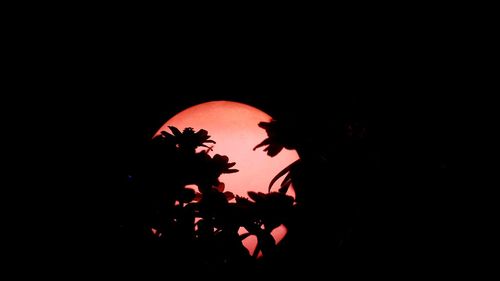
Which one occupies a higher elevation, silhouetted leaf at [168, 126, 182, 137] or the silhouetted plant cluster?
silhouetted leaf at [168, 126, 182, 137]

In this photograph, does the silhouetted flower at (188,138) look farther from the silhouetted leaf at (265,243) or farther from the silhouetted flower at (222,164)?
the silhouetted leaf at (265,243)

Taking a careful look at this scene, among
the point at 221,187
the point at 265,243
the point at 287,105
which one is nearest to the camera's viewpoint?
the point at 265,243

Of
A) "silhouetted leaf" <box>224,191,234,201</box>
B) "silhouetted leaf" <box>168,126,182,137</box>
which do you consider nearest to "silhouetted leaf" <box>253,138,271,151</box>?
"silhouetted leaf" <box>224,191,234,201</box>

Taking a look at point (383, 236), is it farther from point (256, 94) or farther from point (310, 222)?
point (256, 94)

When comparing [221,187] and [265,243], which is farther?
[221,187]

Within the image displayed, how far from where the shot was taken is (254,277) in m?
1.29

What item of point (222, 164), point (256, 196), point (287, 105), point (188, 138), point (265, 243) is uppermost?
point (287, 105)

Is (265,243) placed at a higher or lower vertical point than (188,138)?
lower

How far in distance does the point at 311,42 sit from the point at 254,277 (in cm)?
144

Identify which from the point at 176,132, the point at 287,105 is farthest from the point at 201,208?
the point at 287,105

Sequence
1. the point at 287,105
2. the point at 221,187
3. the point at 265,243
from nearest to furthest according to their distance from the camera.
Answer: the point at 265,243, the point at 221,187, the point at 287,105

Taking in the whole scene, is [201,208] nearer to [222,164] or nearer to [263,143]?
[222,164]

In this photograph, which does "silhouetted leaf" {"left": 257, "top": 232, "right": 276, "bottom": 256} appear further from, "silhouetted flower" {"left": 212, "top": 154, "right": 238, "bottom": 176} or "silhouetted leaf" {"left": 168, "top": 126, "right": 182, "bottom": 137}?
"silhouetted leaf" {"left": 168, "top": 126, "right": 182, "bottom": 137}

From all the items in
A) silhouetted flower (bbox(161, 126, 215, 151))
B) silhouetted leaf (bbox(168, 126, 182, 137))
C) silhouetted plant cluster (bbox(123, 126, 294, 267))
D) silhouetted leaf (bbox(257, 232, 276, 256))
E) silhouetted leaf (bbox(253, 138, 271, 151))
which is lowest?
silhouetted leaf (bbox(257, 232, 276, 256))
